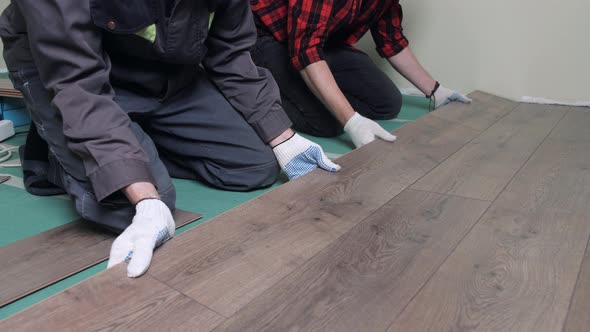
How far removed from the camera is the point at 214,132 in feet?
5.95

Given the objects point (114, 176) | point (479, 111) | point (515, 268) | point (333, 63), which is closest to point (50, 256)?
point (114, 176)

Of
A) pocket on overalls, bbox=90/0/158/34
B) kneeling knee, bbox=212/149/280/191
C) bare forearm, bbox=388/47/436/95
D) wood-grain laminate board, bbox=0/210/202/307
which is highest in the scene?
pocket on overalls, bbox=90/0/158/34

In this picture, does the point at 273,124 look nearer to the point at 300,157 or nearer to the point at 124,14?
the point at 300,157

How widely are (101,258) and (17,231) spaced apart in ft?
1.16

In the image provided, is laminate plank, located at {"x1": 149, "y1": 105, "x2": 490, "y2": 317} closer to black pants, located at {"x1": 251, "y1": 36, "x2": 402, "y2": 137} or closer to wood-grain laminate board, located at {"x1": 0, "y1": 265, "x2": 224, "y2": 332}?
wood-grain laminate board, located at {"x1": 0, "y1": 265, "x2": 224, "y2": 332}

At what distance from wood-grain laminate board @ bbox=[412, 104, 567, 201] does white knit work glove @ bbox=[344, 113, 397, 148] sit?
0.30m

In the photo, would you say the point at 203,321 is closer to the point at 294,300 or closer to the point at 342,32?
the point at 294,300

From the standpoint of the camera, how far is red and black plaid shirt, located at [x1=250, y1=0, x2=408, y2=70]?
2.16m

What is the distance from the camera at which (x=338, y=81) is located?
2.81m

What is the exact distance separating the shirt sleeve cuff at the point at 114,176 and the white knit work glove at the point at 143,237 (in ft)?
0.21

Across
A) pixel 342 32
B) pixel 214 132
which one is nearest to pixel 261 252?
pixel 214 132

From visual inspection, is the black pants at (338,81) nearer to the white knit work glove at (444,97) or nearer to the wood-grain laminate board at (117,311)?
the white knit work glove at (444,97)

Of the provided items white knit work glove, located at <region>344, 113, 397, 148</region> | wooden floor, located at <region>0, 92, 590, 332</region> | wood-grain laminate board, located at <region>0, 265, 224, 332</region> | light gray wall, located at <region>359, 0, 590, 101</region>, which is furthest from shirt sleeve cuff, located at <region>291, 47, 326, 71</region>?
light gray wall, located at <region>359, 0, 590, 101</region>

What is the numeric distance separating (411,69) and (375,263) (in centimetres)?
206
